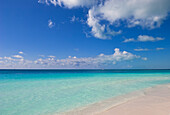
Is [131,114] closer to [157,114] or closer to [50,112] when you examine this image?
[157,114]

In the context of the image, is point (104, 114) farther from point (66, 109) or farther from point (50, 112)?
point (50, 112)

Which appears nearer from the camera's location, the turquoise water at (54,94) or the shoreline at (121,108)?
the shoreline at (121,108)

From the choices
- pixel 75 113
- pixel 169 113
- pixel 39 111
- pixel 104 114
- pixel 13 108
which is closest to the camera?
pixel 169 113

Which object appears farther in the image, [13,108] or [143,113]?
[13,108]

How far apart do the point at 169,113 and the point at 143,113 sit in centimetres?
69

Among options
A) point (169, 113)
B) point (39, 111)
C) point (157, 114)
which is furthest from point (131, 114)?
point (39, 111)

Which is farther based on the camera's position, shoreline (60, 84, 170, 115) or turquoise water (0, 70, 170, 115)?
turquoise water (0, 70, 170, 115)

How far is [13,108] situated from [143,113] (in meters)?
4.62

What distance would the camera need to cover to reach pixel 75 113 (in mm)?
3498

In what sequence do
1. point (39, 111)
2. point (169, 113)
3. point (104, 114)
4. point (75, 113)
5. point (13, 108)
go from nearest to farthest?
1. point (169, 113)
2. point (104, 114)
3. point (75, 113)
4. point (39, 111)
5. point (13, 108)

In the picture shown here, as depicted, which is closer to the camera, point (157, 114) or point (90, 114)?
point (157, 114)

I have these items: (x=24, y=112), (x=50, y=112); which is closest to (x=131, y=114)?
(x=50, y=112)

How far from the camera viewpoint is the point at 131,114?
3.07 metres

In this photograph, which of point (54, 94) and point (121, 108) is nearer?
point (121, 108)
